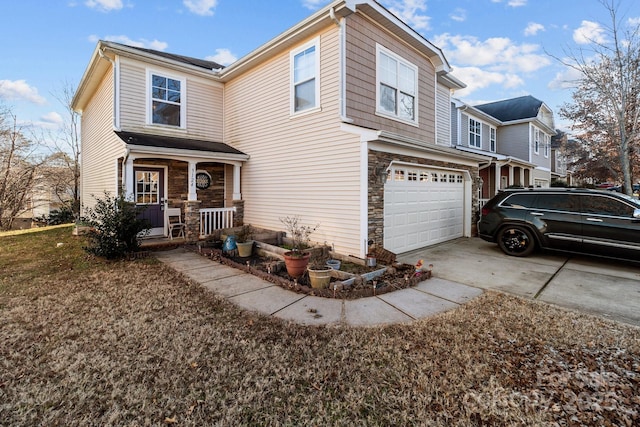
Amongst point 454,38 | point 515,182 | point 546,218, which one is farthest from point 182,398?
point 515,182

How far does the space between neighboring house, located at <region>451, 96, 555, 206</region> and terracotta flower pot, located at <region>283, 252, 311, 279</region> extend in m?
11.8

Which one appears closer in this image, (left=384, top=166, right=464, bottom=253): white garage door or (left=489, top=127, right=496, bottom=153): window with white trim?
(left=384, top=166, right=464, bottom=253): white garage door

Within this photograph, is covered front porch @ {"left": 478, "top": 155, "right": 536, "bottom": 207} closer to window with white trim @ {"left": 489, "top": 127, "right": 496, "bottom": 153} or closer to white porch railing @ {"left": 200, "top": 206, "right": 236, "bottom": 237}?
window with white trim @ {"left": 489, "top": 127, "right": 496, "bottom": 153}

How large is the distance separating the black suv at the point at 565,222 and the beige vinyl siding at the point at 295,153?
13.5ft

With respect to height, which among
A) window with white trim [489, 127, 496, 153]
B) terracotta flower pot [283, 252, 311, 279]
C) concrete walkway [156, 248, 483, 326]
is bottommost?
concrete walkway [156, 248, 483, 326]

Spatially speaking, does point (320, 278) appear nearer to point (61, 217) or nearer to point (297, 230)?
point (297, 230)

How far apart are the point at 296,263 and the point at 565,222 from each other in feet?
20.2

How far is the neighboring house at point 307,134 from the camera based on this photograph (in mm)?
6660

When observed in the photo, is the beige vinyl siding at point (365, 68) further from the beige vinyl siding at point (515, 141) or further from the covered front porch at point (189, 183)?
the beige vinyl siding at point (515, 141)

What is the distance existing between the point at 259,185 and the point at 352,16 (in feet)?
16.9

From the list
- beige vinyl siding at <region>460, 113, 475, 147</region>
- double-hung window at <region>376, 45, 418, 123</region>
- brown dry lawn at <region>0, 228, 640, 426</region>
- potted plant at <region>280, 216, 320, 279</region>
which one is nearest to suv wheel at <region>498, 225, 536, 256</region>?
brown dry lawn at <region>0, 228, 640, 426</region>

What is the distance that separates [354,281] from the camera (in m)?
5.00

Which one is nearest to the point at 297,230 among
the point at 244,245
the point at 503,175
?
the point at 244,245

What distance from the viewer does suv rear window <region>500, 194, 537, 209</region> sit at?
23.6ft
